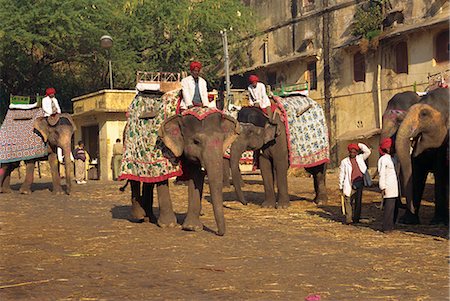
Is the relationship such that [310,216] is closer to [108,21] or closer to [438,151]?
[438,151]

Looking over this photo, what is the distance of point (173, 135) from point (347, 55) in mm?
22799

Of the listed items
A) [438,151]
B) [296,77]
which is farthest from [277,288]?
[296,77]

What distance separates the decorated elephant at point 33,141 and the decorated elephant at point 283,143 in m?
5.03

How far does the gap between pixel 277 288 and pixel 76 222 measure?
5.96 meters

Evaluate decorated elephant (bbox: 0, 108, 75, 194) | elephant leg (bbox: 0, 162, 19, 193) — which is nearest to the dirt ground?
decorated elephant (bbox: 0, 108, 75, 194)

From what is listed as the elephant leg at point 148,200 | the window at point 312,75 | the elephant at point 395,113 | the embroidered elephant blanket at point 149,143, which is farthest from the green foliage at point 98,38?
the elephant at point 395,113

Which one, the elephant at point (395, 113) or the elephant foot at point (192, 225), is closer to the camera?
the elephant foot at point (192, 225)

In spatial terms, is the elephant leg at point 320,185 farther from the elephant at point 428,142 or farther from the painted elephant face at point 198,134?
the painted elephant face at point 198,134

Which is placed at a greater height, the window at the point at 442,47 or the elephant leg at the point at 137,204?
the window at the point at 442,47

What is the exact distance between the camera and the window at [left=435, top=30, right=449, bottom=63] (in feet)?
85.7

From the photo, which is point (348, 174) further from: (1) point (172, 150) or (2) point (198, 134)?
(1) point (172, 150)

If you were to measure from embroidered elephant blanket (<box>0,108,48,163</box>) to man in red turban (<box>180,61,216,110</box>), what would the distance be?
815cm

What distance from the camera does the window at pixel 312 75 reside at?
32.9 m

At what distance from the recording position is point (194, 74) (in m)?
9.69
